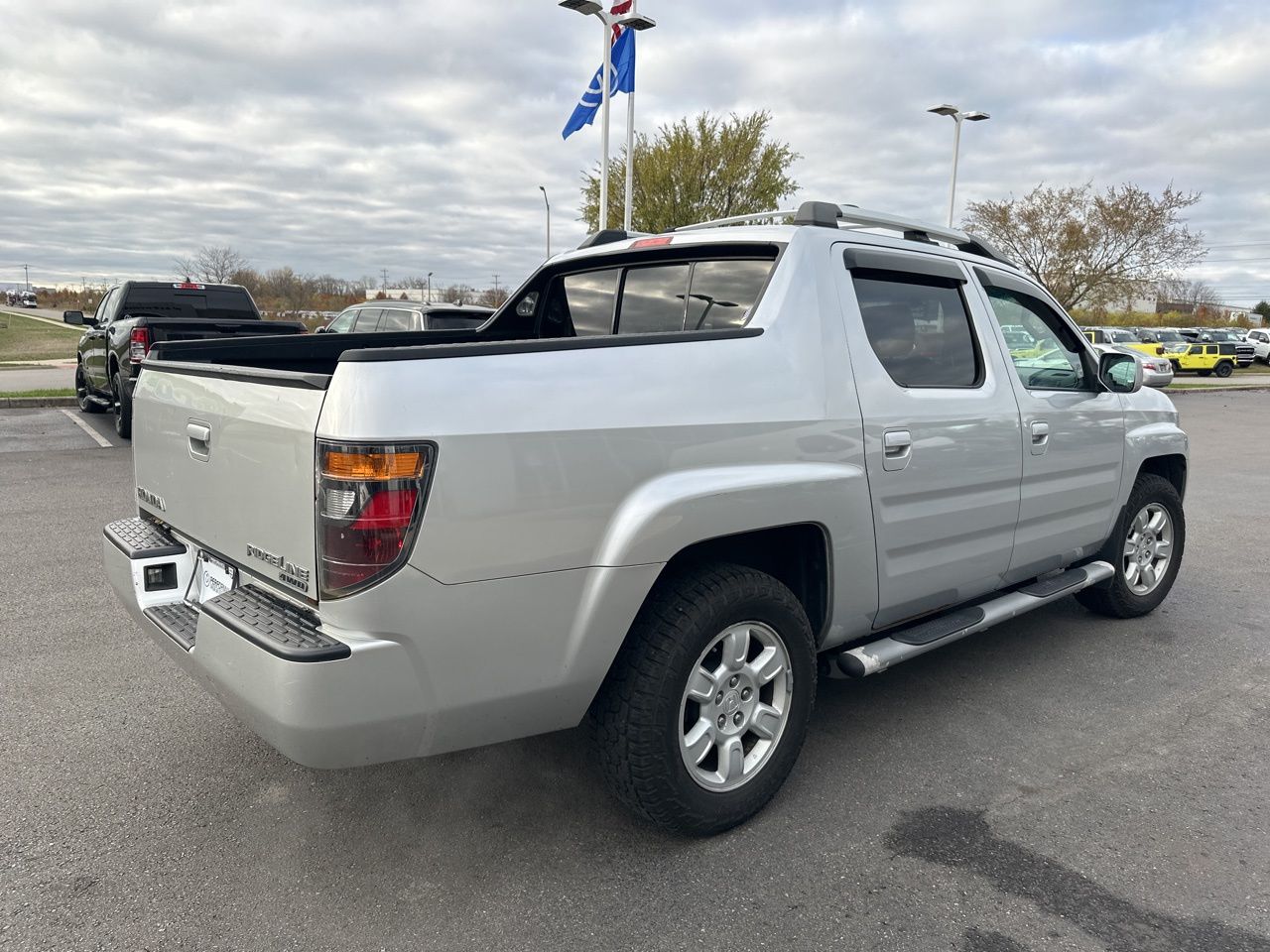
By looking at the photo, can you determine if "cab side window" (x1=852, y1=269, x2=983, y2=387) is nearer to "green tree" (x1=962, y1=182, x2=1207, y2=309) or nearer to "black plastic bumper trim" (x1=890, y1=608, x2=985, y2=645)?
"black plastic bumper trim" (x1=890, y1=608, x2=985, y2=645)

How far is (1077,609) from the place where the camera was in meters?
5.18

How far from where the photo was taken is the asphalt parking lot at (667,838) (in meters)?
2.39

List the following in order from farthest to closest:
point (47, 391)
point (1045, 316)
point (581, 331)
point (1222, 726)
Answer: point (47, 391) → point (1045, 316) → point (581, 331) → point (1222, 726)

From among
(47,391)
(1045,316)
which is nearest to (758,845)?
(1045,316)

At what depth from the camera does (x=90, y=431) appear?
11.5 metres

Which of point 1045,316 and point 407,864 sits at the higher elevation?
point 1045,316

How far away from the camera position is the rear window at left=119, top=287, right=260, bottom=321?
12.1 meters

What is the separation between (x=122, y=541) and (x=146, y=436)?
14.9 inches

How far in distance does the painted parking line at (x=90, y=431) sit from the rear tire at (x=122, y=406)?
0.22m

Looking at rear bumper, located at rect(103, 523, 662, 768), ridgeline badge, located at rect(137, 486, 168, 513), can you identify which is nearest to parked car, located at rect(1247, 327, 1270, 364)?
rear bumper, located at rect(103, 523, 662, 768)

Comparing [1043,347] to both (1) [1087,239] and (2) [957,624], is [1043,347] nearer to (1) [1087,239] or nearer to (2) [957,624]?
Result: (2) [957,624]

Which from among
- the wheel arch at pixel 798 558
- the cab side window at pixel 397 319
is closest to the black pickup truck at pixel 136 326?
the cab side window at pixel 397 319

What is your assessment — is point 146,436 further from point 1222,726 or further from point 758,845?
point 1222,726

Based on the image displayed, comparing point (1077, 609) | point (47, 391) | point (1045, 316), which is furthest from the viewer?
point (47, 391)
